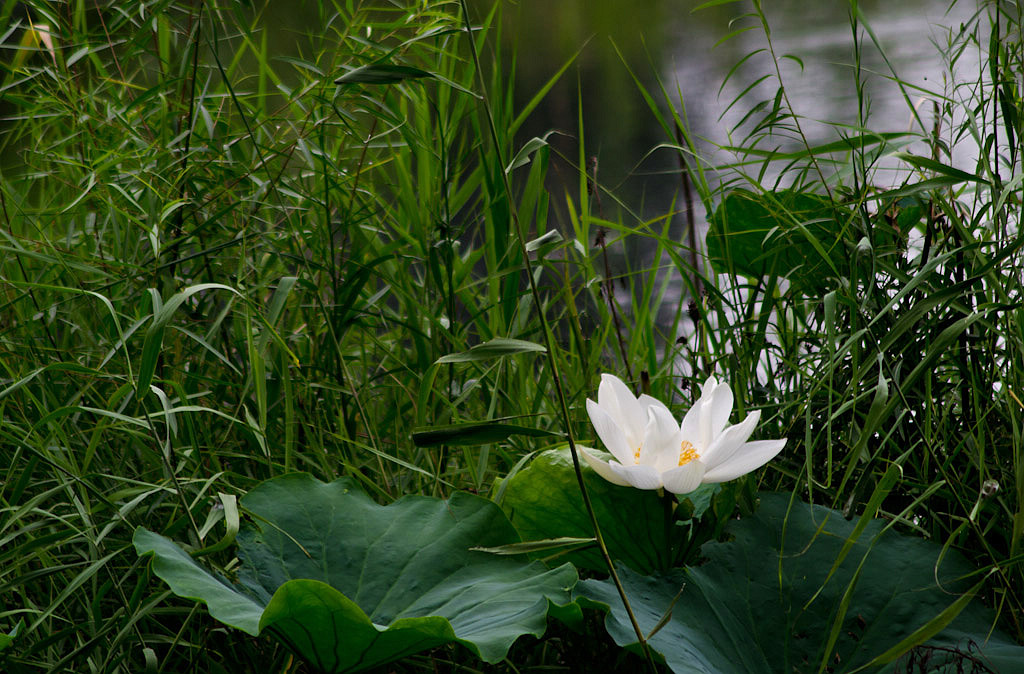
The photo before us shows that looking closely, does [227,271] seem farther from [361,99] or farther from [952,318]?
[952,318]

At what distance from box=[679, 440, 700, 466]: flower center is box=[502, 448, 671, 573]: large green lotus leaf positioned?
38mm

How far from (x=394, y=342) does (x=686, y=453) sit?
74 centimetres

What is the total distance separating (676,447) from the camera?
70 centimetres

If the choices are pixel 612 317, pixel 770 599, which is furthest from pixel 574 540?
pixel 612 317

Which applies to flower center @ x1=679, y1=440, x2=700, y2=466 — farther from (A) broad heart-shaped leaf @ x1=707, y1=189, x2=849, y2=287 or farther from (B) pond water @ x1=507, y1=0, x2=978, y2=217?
(B) pond water @ x1=507, y1=0, x2=978, y2=217

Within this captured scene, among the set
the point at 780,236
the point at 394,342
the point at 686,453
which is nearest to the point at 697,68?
the point at 394,342

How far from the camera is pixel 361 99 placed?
102 cm

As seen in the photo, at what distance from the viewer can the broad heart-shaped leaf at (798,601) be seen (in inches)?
26.2

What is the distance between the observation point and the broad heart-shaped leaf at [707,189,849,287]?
880 mm

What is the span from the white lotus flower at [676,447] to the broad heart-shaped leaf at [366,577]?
92 mm

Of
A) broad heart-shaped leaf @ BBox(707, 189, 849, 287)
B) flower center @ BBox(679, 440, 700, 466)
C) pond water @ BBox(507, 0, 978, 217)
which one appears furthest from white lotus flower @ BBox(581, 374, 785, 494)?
pond water @ BBox(507, 0, 978, 217)

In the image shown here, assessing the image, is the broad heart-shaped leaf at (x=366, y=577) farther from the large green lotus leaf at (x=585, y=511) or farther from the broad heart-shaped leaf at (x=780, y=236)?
the broad heart-shaped leaf at (x=780, y=236)

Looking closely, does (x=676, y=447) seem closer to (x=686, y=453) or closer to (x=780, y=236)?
(x=686, y=453)

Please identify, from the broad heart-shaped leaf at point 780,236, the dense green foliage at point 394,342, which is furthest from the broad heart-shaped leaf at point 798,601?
the broad heart-shaped leaf at point 780,236
